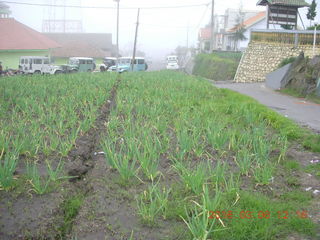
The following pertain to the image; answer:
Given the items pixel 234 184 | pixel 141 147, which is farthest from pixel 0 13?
pixel 234 184

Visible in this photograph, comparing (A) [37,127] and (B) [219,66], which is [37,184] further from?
(B) [219,66]

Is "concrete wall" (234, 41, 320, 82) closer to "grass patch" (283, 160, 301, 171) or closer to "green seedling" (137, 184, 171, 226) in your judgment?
"grass patch" (283, 160, 301, 171)

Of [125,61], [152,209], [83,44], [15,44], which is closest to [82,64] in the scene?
[15,44]

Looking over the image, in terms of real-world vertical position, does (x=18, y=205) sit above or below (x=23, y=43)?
below

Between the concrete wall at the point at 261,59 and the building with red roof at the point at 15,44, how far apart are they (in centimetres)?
1636

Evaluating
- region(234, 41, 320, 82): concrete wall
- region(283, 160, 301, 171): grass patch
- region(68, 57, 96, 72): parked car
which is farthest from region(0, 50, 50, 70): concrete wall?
region(283, 160, 301, 171): grass patch

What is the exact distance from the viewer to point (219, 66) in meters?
23.8

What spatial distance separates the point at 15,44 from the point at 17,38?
98 centimetres

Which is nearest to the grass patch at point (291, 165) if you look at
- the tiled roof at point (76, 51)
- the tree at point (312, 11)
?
the tree at point (312, 11)

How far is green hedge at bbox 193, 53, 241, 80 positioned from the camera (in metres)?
21.6

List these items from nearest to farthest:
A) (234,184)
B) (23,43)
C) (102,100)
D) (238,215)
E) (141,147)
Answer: (238,215)
(234,184)
(141,147)
(102,100)
(23,43)

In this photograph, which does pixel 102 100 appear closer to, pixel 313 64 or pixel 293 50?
pixel 313 64

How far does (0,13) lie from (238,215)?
Result: 26.1m

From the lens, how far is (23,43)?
27172mm
